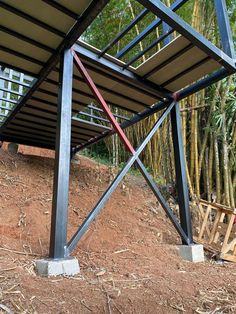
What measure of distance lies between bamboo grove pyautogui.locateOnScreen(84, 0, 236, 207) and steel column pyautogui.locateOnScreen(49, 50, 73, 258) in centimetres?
238

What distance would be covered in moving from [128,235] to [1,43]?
2.43 m

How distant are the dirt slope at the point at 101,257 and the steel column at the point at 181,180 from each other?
0.29 m

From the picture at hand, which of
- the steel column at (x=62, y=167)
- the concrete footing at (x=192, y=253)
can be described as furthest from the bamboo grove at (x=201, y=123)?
the steel column at (x=62, y=167)

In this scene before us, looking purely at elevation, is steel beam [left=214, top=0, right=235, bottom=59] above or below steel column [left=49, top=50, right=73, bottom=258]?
above

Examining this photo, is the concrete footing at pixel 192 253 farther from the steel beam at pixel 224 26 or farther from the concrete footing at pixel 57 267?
the steel beam at pixel 224 26

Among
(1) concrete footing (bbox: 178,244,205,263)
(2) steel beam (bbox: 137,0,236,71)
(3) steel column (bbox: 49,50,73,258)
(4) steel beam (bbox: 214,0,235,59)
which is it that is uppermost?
(4) steel beam (bbox: 214,0,235,59)

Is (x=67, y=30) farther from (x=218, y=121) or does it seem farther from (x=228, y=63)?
(x=218, y=121)

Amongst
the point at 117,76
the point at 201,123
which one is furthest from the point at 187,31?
the point at 201,123

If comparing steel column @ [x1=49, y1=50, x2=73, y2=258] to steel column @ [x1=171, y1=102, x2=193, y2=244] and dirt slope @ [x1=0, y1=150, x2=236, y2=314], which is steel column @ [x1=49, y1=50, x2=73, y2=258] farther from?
steel column @ [x1=171, y1=102, x2=193, y2=244]

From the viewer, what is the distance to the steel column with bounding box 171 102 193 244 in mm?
3449

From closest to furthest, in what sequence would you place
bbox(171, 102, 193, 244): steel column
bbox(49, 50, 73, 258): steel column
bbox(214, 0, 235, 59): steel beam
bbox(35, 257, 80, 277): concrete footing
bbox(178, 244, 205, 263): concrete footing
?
1. bbox(35, 257, 80, 277): concrete footing
2. bbox(49, 50, 73, 258): steel column
3. bbox(214, 0, 235, 59): steel beam
4. bbox(178, 244, 205, 263): concrete footing
5. bbox(171, 102, 193, 244): steel column

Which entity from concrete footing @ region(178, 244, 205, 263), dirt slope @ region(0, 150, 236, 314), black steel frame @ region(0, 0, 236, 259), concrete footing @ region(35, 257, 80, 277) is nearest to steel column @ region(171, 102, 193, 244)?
black steel frame @ region(0, 0, 236, 259)

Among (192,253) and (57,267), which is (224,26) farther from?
(57,267)

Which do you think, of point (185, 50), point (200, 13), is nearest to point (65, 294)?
point (185, 50)
